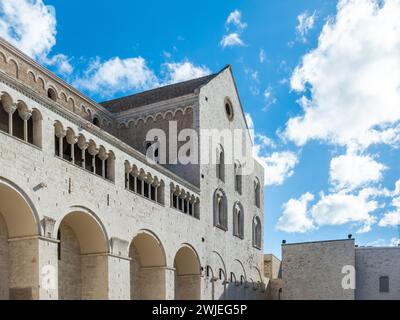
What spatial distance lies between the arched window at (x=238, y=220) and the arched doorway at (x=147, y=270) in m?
10.4

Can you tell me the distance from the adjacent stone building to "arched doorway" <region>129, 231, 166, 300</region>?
54.5 feet

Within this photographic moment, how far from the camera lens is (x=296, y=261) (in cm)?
3600

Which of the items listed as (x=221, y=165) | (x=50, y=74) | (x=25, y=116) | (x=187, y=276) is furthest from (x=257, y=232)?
(x=25, y=116)

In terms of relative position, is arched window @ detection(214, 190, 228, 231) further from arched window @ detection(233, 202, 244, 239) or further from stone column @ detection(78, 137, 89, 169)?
stone column @ detection(78, 137, 89, 169)

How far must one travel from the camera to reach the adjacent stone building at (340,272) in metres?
33.8

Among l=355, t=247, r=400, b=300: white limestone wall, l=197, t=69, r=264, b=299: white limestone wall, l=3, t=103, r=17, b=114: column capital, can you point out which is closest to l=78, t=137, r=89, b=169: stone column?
l=3, t=103, r=17, b=114: column capital

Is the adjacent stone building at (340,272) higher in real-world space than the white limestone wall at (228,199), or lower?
lower

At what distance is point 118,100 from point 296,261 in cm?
1782

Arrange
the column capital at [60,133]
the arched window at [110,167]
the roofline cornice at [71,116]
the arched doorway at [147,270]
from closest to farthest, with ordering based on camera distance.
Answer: the roofline cornice at [71,116]
the column capital at [60,133]
the arched window at [110,167]
the arched doorway at [147,270]

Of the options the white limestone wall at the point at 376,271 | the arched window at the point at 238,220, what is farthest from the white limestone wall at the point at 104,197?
the white limestone wall at the point at 376,271

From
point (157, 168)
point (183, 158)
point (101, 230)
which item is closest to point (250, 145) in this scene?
point (183, 158)
